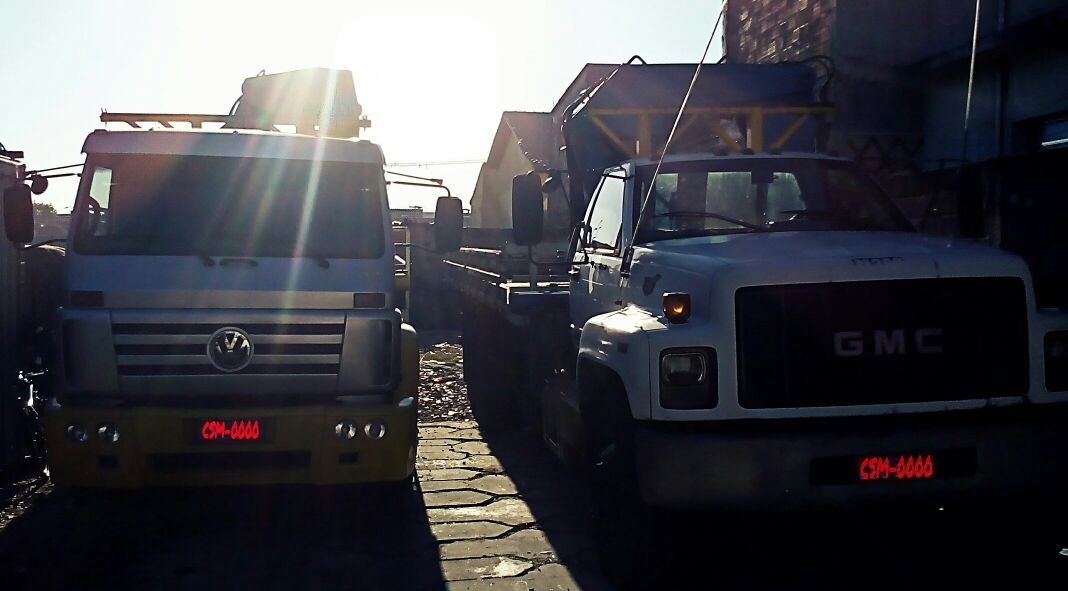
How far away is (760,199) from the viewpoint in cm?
573

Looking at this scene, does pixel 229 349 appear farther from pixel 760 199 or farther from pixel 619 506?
pixel 760 199

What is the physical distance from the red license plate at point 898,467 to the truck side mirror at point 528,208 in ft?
9.61

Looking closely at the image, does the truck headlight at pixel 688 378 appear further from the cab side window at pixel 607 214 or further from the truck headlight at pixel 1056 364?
the cab side window at pixel 607 214

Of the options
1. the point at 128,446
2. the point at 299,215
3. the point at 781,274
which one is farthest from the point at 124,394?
the point at 781,274

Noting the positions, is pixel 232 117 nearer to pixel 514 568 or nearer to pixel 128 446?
pixel 128 446

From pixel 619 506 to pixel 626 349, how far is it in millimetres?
721

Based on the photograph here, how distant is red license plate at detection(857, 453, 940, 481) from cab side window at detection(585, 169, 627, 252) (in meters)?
2.19

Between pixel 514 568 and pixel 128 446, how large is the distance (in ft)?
7.07

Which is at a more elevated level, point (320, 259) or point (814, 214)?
point (814, 214)

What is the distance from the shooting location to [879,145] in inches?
515

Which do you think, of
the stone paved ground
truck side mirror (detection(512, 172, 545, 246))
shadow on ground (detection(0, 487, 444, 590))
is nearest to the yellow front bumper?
shadow on ground (detection(0, 487, 444, 590))

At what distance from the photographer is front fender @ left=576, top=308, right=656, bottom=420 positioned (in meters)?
4.23

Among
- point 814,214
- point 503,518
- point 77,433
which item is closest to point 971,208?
point 814,214

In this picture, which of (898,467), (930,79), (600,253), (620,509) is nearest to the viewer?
(898,467)
